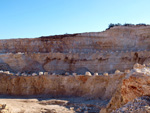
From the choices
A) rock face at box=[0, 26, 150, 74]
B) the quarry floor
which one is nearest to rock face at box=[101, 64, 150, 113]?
the quarry floor

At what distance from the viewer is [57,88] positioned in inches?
615

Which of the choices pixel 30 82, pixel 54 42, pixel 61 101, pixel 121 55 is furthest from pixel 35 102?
pixel 54 42

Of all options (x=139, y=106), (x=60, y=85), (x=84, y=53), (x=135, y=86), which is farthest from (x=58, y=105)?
(x=84, y=53)

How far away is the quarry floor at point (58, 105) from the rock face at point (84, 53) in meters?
6.08

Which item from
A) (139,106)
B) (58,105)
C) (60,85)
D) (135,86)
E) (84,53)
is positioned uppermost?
(84,53)

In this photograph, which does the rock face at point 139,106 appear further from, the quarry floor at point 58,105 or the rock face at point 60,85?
the rock face at point 60,85

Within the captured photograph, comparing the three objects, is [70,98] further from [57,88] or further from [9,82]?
[9,82]

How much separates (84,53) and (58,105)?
9425 mm

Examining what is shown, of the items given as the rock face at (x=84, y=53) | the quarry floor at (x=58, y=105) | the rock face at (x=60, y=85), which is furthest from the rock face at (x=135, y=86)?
the rock face at (x=84, y=53)

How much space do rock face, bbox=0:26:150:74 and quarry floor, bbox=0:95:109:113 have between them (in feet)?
20.0

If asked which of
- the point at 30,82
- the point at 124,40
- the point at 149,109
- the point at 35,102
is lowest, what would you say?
the point at 35,102

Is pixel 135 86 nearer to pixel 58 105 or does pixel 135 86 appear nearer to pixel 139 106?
pixel 139 106

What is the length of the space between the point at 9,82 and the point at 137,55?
1229cm

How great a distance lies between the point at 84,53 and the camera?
21.2m
